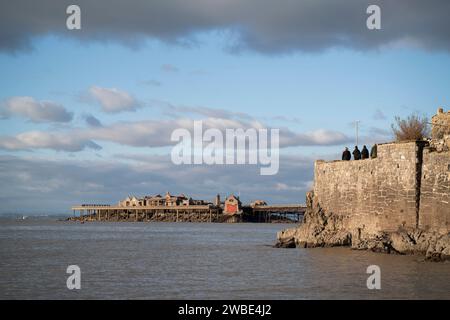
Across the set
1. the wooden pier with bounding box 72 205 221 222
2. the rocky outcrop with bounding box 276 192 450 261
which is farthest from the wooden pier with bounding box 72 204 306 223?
the rocky outcrop with bounding box 276 192 450 261

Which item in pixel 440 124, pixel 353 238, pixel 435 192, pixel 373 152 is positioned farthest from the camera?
pixel 373 152

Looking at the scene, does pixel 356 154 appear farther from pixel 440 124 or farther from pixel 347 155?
pixel 440 124

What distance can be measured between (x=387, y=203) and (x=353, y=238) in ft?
9.26

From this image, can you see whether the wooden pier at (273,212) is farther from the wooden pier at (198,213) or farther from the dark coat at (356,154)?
the dark coat at (356,154)

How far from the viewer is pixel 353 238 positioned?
110ft

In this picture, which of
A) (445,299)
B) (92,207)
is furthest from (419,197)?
(92,207)

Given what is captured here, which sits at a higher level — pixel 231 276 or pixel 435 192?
pixel 435 192

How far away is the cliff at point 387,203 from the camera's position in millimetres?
28609

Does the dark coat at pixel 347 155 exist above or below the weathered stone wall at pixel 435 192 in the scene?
above

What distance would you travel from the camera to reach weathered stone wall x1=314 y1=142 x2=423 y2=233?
30.2 meters

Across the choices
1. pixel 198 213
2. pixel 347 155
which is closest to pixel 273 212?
pixel 198 213

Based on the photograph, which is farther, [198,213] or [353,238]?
[198,213]

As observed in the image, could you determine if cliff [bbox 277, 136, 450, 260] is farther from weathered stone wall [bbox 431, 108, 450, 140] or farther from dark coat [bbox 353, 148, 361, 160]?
weathered stone wall [bbox 431, 108, 450, 140]

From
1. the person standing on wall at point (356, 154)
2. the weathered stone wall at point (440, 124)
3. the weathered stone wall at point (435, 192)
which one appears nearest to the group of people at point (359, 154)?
the person standing on wall at point (356, 154)
